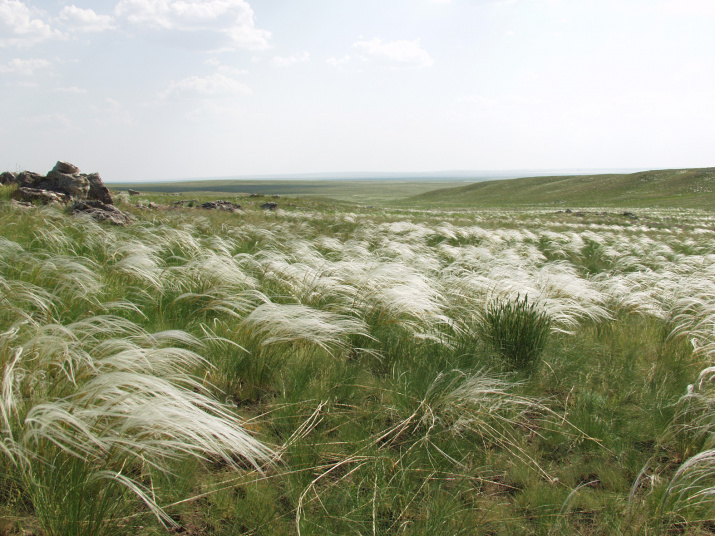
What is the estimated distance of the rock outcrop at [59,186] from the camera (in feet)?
33.5

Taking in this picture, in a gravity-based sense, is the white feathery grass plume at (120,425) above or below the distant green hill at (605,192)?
below

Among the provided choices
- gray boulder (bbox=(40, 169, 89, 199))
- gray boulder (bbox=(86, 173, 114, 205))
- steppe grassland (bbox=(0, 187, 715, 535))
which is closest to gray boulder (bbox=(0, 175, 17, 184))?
gray boulder (bbox=(40, 169, 89, 199))

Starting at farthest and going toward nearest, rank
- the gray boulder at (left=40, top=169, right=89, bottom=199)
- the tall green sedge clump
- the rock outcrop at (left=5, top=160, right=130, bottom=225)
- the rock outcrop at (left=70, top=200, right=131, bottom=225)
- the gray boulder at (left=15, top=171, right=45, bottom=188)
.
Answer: the gray boulder at (left=15, top=171, right=45, bottom=188) → the gray boulder at (left=40, top=169, right=89, bottom=199) → the rock outcrop at (left=5, top=160, right=130, bottom=225) → the rock outcrop at (left=70, top=200, right=131, bottom=225) → the tall green sedge clump

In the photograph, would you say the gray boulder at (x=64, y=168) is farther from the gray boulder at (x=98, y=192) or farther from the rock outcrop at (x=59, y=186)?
the gray boulder at (x=98, y=192)

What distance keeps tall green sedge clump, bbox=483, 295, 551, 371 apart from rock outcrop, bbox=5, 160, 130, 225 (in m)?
9.81

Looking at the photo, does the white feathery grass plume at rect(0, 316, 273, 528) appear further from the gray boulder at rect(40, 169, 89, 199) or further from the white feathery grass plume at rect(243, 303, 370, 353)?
the gray boulder at rect(40, 169, 89, 199)

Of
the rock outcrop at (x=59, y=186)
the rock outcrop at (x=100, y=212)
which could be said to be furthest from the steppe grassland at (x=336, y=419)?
the rock outcrop at (x=59, y=186)

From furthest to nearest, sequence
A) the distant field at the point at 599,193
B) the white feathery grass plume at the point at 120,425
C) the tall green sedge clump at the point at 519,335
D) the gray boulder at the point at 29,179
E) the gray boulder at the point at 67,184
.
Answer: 1. the distant field at the point at 599,193
2. the gray boulder at the point at 29,179
3. the gray boulder at the point at 67,184
4. the tall green sedge clump at the point at 519,335
5. the white feathery grass plume at the point at 120,425

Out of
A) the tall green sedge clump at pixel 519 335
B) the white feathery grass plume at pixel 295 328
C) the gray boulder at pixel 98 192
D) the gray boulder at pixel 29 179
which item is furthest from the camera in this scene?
the gray boulder at pixel 98 192

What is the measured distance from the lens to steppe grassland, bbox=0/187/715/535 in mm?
1382

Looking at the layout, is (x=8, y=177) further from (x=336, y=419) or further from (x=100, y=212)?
(x=336, y=419)

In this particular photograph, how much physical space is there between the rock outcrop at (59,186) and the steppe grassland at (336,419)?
8275 millimetres

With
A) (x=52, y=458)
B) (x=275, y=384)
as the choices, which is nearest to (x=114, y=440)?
(x=52, y=458)

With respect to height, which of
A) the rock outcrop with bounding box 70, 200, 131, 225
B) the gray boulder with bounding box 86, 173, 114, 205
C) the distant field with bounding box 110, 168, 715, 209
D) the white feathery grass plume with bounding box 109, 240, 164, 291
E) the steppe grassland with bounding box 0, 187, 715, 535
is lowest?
the steppe grassland with bounding box 0, 187, 715, 535
